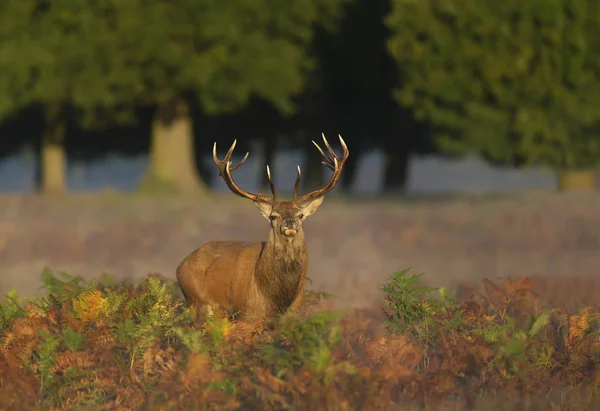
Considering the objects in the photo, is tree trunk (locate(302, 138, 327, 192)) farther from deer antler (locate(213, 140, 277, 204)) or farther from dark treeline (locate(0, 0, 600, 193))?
deer antler (locate(213, 140, 277, 204))

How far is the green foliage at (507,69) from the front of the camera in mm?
38625

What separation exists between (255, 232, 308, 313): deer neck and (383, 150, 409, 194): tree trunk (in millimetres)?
50383

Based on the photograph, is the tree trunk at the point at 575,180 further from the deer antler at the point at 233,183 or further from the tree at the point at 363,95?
the deer antler at the point at 233,183

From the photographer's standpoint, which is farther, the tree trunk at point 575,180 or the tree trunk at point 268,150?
the tree trunk at point 268,150

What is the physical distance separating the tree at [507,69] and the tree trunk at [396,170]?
21.6 m

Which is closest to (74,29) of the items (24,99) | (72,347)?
(24,99)

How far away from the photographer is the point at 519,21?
128 ft

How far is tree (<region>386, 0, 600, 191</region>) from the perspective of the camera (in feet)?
127

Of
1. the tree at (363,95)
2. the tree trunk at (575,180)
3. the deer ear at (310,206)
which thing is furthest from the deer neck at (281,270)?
the tree at (363,95)

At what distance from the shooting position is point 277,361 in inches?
380

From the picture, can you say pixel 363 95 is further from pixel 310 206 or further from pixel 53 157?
pixel 310 206

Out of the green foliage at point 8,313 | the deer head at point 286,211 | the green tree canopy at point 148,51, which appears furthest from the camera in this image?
the green tree canopy at point 148,51

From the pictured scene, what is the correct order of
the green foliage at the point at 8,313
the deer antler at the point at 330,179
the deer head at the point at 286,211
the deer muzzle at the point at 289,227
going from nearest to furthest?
the deer muzzle at the point at 289,227, the deer head at the point at 286,211, the deer antler at the point at 330,179, the green foliage at the point at 8,313

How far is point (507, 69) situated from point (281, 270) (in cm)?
2835
